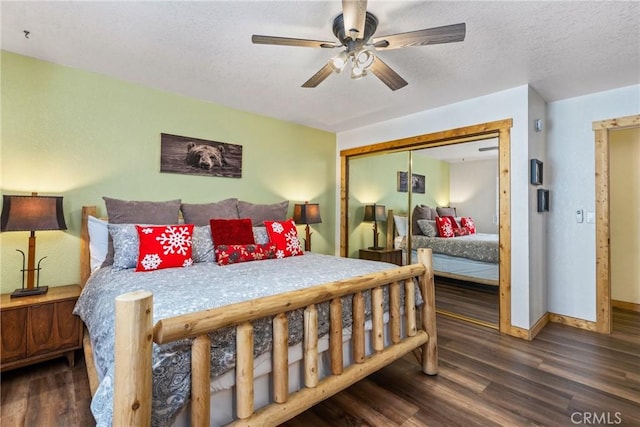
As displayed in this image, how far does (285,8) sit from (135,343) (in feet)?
6.18

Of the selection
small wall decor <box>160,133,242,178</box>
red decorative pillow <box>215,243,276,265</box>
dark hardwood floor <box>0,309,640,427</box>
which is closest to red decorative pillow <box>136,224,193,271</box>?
red decorative pillow <box>215,243,276,265</box>

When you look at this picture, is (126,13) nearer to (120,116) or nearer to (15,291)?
(120,116)

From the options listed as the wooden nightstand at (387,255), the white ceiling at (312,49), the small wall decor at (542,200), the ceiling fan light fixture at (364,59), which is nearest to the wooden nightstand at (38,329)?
the white ceiling at (312,49)

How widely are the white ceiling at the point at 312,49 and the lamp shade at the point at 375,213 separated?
1.45 meters

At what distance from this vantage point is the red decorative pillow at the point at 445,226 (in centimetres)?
351

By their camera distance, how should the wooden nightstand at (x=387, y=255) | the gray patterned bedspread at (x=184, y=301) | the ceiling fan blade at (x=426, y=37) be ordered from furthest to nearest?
the wooden nightstand at (x=387, y=255) → the ceiling fan blade at (x=426, y=37) → the gray patterned bedspread at (x=184, y=301)

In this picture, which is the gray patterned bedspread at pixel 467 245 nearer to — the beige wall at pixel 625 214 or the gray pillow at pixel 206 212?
the beige wall at pixel 625 214

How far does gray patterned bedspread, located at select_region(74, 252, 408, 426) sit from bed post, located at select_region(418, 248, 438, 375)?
31 centimetres

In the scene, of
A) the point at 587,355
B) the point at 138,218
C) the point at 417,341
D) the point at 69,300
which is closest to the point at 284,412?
the point at 417,341

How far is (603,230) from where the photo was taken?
2953mm

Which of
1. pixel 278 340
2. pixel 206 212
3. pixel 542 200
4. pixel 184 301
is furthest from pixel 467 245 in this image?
pixel 184 301

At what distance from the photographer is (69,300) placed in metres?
2.17

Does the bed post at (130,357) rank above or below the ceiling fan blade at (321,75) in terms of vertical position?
below

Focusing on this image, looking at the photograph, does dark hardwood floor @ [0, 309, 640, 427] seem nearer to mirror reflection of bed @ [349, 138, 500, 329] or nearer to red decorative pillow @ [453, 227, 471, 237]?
mirror reflection of bed @ [349, 138, 500, 329]
